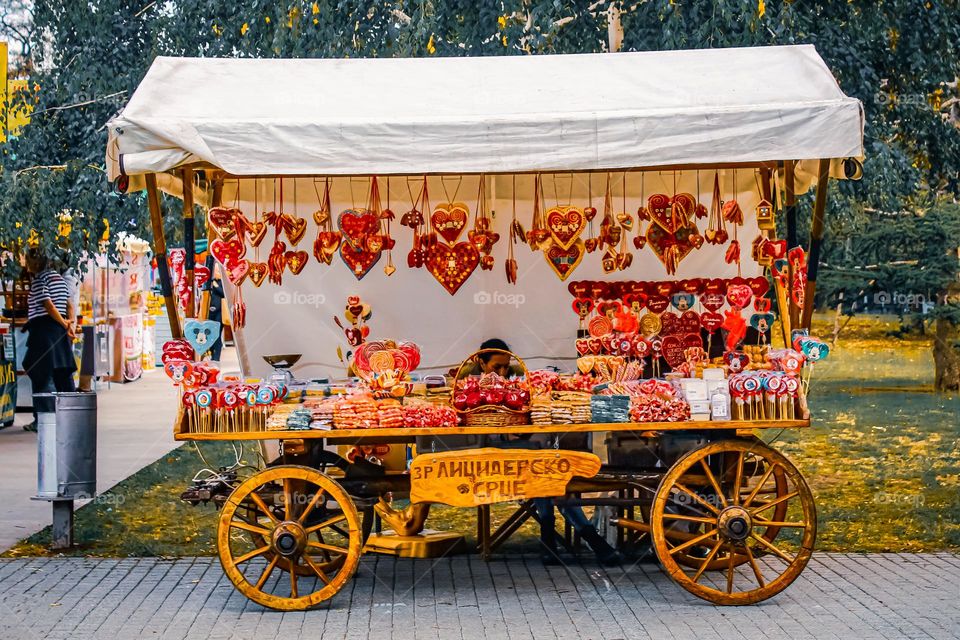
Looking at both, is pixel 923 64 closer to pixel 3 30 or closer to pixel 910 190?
pixel 910 190

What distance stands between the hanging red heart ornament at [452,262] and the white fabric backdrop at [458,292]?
0.22 m

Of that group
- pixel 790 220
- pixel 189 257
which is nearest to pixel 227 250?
pixel 189 257

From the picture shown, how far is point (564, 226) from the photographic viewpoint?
8.30m

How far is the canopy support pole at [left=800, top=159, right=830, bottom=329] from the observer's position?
6984mm

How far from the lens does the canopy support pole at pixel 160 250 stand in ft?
22.5

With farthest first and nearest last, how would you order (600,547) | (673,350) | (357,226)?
1. (357,226)
2. (673,350)
3. (600,547)

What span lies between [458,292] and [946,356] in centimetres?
1316

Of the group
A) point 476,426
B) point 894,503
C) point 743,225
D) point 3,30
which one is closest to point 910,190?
point 894,503

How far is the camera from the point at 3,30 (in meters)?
15.2

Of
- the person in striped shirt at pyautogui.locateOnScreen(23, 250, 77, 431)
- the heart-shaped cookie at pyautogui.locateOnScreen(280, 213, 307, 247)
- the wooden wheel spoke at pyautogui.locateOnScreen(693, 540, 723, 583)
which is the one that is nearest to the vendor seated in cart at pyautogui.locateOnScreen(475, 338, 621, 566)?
the wooden wheel spoke at pyautogui.locateOnScreen(693, 540, 723, 583)

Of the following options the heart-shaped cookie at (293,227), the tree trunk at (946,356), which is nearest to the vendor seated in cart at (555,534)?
the heart-shaped cookie at (293,227)

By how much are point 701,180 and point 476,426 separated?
3.04m

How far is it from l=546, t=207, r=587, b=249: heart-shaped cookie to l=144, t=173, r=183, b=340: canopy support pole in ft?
8.15

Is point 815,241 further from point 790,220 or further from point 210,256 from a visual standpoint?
point 210,256
